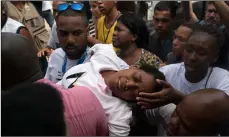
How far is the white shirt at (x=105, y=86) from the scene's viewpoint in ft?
6.24

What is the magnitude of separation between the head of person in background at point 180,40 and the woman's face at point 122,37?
1.09 feet

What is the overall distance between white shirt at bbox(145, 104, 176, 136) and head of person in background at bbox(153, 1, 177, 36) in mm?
1835

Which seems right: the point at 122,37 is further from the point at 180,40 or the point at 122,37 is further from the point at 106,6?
the point at 106,6

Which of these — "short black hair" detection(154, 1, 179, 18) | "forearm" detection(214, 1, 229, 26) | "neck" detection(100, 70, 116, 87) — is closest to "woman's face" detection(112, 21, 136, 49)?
"forearm" detection(214, 1, 229, 26)

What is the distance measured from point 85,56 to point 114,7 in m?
1.31

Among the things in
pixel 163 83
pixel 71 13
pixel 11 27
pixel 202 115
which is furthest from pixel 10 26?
pixel 202 115

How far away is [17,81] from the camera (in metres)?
1.68

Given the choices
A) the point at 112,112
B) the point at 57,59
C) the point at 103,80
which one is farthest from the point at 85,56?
the point at 112,112

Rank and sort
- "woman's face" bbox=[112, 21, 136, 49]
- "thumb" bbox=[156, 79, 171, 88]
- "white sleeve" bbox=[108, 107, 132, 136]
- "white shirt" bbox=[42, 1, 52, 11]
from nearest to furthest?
"white sleeve" bbox=[108, 107, 132, 136]
"thumb" bbox=[156, 79, 171, 88]
"woman's face" bbox=[112, 21, 136, 49]
"white shirt" bbox=[42, 1, 52, 11]

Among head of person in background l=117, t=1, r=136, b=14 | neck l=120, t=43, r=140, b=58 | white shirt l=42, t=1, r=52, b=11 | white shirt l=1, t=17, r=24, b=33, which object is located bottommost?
white shirt l=42, t=1, r=52, b=11

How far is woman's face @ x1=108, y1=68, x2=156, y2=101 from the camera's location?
2.02m

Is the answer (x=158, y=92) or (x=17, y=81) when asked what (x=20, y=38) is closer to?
(x=17, y=81)

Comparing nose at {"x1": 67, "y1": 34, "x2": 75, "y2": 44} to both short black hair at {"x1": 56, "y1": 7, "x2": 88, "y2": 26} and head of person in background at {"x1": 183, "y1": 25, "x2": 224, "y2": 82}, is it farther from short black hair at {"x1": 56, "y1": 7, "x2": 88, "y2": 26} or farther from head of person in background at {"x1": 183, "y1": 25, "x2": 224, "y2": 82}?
head of person in background at {"x1": 183, "y1": 25, "x2": 224, "y2": 82}

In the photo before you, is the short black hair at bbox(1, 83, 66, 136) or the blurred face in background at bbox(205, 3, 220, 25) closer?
the short black hair at bbox(1, 83, 66, 136)
